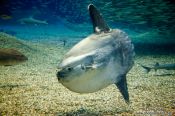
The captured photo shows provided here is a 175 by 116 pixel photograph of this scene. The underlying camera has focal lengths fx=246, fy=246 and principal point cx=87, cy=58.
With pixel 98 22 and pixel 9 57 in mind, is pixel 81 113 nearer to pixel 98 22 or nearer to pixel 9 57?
pixel 98 22

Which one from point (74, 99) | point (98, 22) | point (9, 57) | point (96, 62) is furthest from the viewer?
point (9, 57)

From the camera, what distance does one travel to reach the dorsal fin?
4957mm

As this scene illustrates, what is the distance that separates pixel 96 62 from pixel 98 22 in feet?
4.96

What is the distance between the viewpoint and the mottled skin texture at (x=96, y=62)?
11.4 feet

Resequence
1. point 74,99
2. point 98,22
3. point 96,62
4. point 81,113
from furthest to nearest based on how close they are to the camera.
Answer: point 74,99 < point 81,113 < point 98,22 < point 96,62

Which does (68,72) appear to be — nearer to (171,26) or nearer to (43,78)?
(43,78)

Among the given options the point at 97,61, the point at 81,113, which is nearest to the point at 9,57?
the point at 81,113

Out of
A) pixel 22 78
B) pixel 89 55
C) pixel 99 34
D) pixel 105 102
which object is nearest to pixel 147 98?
pixel 105 102

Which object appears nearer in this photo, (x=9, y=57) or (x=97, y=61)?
(x=97, y=61)

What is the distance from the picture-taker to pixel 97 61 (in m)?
3.84

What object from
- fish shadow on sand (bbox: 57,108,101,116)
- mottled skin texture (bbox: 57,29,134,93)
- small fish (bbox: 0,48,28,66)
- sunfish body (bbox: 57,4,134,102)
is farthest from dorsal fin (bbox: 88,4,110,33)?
small fish (bbox: 0,48,28,66)

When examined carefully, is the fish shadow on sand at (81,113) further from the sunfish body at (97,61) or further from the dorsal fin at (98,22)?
the dorsal fin at (98,22)

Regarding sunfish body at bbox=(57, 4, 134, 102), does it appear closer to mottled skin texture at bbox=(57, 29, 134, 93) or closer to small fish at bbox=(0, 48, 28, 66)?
mottled skin texture at bbox=(57, 29, 134, 93)

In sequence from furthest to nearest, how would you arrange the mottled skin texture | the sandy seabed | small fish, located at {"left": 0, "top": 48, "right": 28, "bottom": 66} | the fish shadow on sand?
small fish, located at {"left": 0, "top": 48, "right": 28, "bottom": 66} < the sandy seabed < the fish shadow on sand < the mottled skin texture
